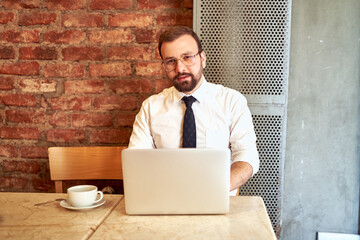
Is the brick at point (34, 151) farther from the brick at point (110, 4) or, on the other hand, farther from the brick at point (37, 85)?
the brick at point (110, 4)

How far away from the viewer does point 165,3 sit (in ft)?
5.54

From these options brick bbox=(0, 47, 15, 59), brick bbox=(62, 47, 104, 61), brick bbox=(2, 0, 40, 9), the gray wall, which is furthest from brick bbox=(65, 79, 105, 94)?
the gray wall

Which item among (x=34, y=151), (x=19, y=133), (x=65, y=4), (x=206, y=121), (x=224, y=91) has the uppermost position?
(x=65, y=4)

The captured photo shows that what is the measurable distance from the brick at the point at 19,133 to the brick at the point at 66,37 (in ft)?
1.72

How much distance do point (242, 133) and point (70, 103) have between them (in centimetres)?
99

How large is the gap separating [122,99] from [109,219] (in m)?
1.00

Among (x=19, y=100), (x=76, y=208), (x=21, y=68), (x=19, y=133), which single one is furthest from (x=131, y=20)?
(x=76, y=208)

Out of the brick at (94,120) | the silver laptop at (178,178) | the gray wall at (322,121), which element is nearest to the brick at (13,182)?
the brick at (94,120)

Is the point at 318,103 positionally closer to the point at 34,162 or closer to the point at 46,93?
the point at 46,93

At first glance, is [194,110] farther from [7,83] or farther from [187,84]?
[7,83]

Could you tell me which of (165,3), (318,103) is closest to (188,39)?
(165,3)

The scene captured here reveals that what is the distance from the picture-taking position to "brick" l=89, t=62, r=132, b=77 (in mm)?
1726

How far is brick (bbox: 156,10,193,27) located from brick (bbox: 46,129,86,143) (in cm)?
76

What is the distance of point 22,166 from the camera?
1.83 metres
